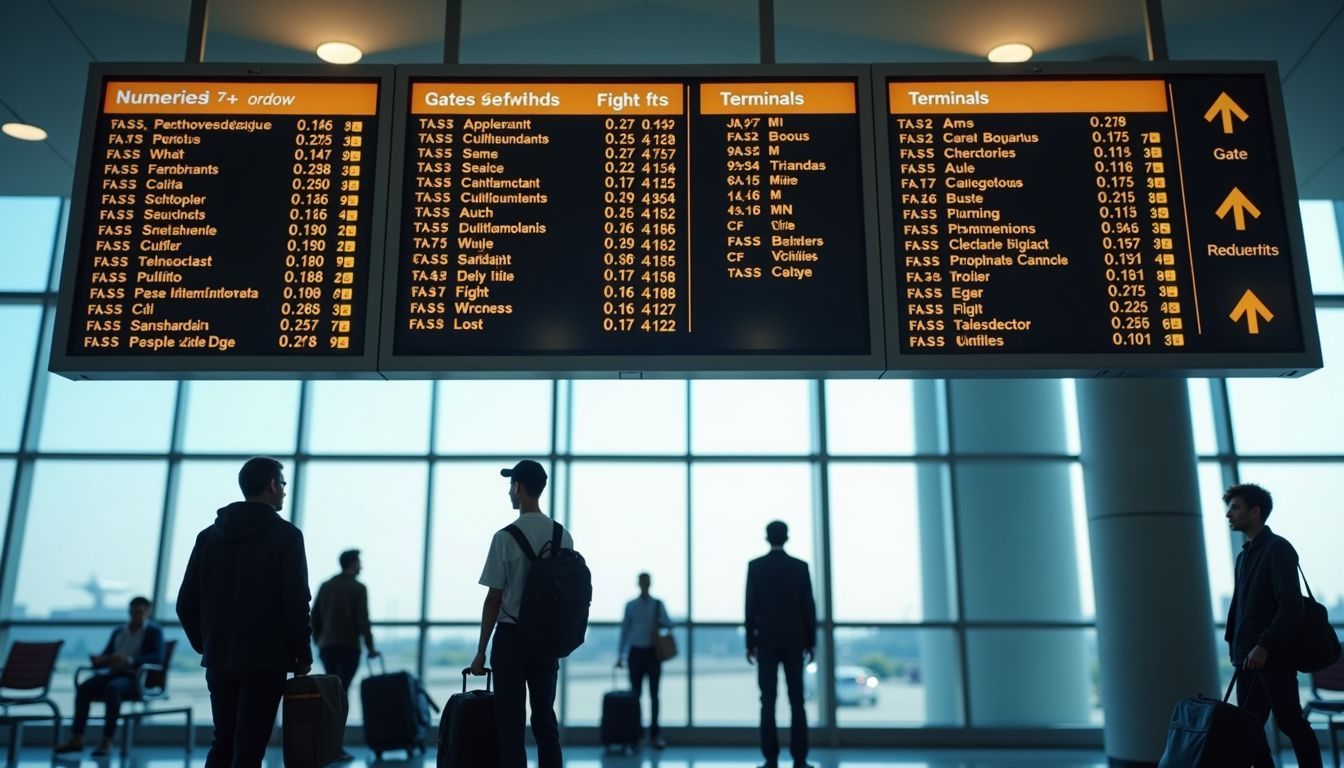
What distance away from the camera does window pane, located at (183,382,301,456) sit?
29.8ft

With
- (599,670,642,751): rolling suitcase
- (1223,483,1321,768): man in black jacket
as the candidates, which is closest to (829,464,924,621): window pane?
(599,670,642,751): rolling suitcase

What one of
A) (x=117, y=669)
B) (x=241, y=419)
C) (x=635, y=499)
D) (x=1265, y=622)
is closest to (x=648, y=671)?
(x=635, y=499)

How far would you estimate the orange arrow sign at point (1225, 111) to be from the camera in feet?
12.3

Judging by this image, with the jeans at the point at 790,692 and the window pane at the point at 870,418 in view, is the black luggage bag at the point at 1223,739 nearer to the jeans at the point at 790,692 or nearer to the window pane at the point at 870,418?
the jeans at the point at 790,692

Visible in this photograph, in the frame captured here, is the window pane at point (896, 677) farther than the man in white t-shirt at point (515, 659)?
Yes

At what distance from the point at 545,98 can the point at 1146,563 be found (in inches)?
188

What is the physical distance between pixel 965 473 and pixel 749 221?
6.21 metres

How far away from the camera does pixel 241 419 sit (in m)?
9.16

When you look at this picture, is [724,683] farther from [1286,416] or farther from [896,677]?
[1286,416]

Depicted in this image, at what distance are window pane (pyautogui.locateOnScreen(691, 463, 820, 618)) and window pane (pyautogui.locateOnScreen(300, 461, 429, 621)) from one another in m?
2.41

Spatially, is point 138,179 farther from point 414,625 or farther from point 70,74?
point 414,625

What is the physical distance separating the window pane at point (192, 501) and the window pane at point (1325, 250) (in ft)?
31.0

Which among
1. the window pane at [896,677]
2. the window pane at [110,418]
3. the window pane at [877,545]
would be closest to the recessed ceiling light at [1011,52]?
the window pane at [877,545]

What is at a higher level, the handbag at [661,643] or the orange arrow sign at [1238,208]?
the orange arrow sign at [1238,208]
